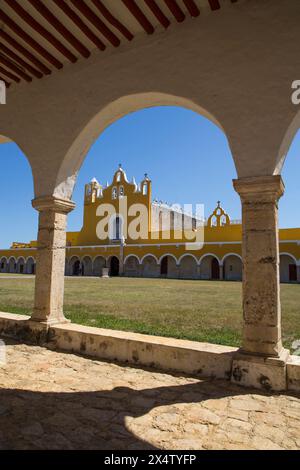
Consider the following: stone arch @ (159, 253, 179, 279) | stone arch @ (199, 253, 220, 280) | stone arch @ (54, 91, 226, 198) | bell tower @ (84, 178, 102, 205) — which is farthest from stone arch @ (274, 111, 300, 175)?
bell tower @ (84, 178, 102, 205)

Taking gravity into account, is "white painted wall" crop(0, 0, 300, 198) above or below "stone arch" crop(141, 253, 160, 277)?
above

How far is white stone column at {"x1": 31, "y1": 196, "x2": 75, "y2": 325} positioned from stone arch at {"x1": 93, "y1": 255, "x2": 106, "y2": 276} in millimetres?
27676

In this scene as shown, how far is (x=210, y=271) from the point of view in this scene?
2692 cm

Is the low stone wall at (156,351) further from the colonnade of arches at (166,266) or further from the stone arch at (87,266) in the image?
the stone arch at (87,266)

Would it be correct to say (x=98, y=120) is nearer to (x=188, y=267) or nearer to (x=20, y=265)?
(x=188, y=267)

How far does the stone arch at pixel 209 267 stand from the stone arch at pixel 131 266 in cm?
630

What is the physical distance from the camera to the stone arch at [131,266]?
30203mm

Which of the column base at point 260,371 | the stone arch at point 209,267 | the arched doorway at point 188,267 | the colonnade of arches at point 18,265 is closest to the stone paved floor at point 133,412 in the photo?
the column base at point 260,371

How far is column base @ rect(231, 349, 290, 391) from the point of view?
278 cm

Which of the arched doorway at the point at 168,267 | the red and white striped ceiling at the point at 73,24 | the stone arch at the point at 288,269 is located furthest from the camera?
the arched doorway at the point at 168,267

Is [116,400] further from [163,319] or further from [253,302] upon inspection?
[163,319]

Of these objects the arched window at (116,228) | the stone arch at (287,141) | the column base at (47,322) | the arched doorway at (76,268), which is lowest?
the column base at (47,322)

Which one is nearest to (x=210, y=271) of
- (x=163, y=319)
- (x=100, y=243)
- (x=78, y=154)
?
(x=100, y=243)

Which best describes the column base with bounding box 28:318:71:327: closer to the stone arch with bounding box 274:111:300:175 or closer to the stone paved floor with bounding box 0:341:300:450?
the stone paved floor with bounding box 0:341:300:450
